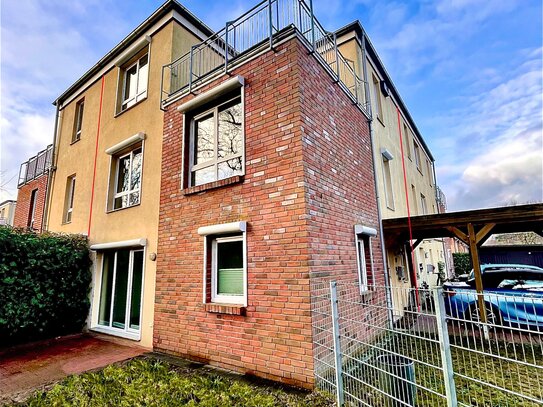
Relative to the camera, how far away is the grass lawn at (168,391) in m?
3.66

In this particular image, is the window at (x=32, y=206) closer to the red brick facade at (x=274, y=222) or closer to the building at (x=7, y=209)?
the building at (x=7, y=209)

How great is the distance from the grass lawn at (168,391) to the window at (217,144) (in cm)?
351

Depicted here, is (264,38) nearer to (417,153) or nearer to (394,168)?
(394,168)

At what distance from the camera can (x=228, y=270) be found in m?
5.33

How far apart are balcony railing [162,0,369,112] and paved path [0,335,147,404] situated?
19.9 feet

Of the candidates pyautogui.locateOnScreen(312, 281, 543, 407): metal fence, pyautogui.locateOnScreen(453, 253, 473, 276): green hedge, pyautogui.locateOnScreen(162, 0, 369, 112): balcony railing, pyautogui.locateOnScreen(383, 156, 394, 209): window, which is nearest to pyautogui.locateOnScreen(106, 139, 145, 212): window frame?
pyautogui.locateOnScreen(162, 0, 369, 112): balcony railing

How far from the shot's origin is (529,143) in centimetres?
1457

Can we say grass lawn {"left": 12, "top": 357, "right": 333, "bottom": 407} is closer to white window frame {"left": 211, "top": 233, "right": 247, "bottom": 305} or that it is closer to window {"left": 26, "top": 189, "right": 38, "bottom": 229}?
white window frame {"left": 211, "top": 233, "right": 247, "bottom": 305}

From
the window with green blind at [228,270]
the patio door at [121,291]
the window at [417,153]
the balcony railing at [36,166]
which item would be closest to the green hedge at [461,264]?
the window at [417,153]

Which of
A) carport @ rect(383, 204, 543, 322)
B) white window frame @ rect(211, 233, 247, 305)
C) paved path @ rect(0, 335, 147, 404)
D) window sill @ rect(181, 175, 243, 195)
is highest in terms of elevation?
window sill @ rect(181, 175, 243, 195)

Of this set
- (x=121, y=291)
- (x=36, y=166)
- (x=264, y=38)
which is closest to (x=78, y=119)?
(x=36, y=166)

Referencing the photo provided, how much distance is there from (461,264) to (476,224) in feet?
65.4

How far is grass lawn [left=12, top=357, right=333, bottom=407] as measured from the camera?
3660 millimetres

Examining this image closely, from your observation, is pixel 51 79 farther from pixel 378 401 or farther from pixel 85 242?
→ pixel 378 401
